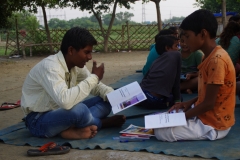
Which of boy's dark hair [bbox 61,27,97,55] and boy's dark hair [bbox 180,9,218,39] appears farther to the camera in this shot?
boy's dark hair [bbox 61,27,97,55]

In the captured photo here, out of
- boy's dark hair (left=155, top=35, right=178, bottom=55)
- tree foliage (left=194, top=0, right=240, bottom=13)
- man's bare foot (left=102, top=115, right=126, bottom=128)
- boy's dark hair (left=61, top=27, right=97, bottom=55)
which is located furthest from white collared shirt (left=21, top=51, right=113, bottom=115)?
tree foliage (left=194, top=0, right=240, bottom=13)

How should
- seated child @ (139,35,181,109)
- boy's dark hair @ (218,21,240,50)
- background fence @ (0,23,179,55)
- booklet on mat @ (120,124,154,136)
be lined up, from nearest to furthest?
1. booklet on mat @ (120,124,154,136)
2. seated child @ (139,35,181,109)
3. boy's dark hair @ (218,21,240,50)
4. background fence @ (0,23,179,55)

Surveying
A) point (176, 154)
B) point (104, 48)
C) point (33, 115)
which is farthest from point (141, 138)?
point (104, 48)

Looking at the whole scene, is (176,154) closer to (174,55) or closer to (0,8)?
(174,55)

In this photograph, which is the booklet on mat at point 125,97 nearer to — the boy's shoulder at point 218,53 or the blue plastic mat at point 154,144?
the blue plastic mat at point 154,144

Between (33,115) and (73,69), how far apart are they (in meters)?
0.56

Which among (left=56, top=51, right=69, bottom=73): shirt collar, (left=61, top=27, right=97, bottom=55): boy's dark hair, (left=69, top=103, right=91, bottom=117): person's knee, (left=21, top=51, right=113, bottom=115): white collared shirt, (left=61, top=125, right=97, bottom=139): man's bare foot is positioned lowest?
(left=61, top=125, right=97, bottom=139): man's bare foot

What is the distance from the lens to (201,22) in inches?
113

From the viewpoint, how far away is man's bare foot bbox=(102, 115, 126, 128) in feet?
11.7

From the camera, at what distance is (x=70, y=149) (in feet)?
10.3

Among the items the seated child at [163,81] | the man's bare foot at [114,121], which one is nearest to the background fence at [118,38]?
the seated child at [163,81]

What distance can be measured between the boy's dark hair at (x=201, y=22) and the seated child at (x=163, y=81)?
130cm

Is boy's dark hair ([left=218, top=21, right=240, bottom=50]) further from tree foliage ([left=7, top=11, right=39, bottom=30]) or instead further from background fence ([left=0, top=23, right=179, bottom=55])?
background fence ([left=0, top=23, right=179, bottom=55])

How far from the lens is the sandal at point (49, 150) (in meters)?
2.98
